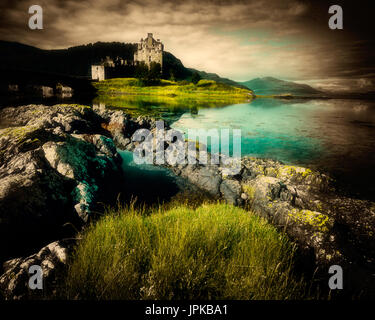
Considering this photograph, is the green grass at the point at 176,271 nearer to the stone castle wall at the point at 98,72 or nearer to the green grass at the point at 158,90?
the green grass at the point at 158,90

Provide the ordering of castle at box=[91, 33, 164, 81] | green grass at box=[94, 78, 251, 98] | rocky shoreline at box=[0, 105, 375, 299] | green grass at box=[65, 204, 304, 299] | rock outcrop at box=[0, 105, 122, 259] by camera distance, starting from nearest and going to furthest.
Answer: green grass at box=[65, 204, 304, 299], rocky shoreline at box=[0, 105, 375, 299], rock outcrop at box=[0, 105, 122, 259], green grass at box=[94, 78, 251, 98], castle at box=[91, 33, 164, 81]

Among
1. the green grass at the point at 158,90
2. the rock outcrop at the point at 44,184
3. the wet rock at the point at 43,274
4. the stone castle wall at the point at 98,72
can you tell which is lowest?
the wet rock at the point at 43,274

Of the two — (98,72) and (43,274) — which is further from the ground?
(98,72)

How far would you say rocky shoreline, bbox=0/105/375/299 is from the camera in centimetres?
374

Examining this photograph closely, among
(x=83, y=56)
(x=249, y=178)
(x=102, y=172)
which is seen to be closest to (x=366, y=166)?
(x=249, y=178)

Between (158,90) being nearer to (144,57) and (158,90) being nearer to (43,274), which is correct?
(144,57)

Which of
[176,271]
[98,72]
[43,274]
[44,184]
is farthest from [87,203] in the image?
[98,72]

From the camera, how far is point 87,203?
516 centimetres

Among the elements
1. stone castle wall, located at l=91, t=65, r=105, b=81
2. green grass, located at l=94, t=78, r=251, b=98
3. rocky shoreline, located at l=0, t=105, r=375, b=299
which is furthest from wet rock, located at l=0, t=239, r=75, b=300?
stone castle wall, located at l=91, t=65, r=105, b=81

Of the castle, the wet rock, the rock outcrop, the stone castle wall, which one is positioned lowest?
the wet rock

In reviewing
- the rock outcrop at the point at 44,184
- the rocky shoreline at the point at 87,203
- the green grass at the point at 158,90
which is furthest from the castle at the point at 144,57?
the rocky shoreline at the point at 87,203

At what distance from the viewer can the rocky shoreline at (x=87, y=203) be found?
3.74 m

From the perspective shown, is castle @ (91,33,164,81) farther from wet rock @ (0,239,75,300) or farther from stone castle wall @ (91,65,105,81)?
wet rock @ (0,239,75,300)
